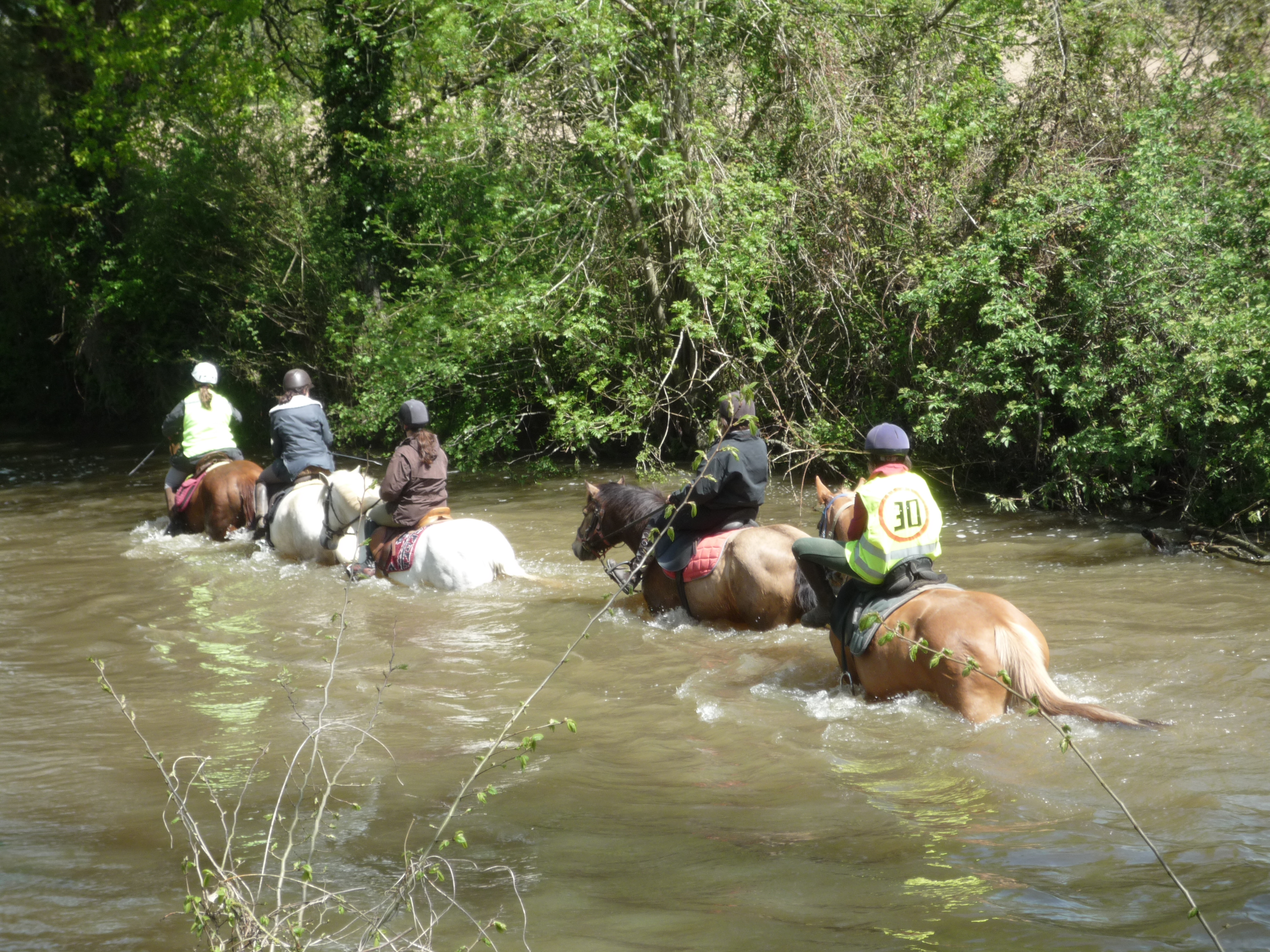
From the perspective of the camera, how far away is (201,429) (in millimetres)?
12539

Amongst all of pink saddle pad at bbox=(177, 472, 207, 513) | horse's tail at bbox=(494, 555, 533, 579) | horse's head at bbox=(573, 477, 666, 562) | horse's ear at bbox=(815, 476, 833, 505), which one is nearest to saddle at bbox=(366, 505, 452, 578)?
horse's tail at bbox=(494, 555, 533, 579)

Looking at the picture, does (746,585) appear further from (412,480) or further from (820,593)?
(412,480)

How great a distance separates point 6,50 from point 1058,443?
2116 cm

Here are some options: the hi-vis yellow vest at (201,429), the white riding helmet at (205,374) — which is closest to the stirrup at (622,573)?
the white riding helmet at (205,374)

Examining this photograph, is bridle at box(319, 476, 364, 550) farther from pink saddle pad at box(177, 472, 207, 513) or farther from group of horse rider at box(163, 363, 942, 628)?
pink saddle pad at box(177, 472, 207, 513)

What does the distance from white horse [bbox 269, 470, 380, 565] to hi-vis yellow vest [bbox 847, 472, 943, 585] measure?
18.5 ft

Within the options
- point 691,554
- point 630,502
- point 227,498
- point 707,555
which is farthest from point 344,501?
point 707,555

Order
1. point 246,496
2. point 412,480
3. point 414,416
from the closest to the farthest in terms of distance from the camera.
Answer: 1. point 412,480
2. point 414,416
3. point 246,496

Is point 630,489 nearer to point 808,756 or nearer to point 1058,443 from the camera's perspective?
point 808,756

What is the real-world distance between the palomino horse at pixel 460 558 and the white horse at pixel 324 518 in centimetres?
95

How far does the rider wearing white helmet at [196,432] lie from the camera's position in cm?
1249

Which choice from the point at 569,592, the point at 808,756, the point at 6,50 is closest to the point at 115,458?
the point at 6,50

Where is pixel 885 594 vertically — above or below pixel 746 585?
above

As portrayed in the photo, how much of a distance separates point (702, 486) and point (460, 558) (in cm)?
274
